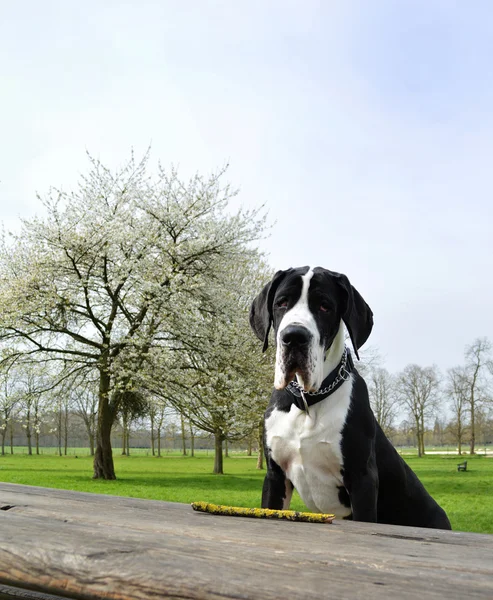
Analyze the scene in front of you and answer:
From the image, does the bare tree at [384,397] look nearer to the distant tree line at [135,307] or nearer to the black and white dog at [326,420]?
the distant tree line at [135,307]

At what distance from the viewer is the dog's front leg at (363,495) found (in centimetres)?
258

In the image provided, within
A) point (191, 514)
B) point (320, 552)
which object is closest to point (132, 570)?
point (320, 552)

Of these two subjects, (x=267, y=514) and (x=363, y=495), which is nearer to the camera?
(x=267, y=514)

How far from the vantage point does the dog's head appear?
102 inches

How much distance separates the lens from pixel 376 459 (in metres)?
2.88

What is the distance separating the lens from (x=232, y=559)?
1.21 metres

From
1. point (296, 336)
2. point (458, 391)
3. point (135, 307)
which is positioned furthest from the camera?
point (458, 391)

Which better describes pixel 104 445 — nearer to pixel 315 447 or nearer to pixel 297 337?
pixel 315 447

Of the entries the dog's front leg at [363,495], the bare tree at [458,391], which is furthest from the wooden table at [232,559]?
the bare tree at [458,391]

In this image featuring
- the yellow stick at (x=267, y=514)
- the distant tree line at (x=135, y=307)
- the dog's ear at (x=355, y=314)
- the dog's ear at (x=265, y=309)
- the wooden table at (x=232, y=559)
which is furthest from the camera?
the distant tree line at (x=135, y=307)

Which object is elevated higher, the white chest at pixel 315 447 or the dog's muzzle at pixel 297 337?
the dog's muzzle at pixel 297 337

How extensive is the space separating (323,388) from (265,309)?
0.54 metres

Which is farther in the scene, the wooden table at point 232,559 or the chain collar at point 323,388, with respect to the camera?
the chain collar at point 323,388

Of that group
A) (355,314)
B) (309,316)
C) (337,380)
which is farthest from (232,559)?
(355,314)
